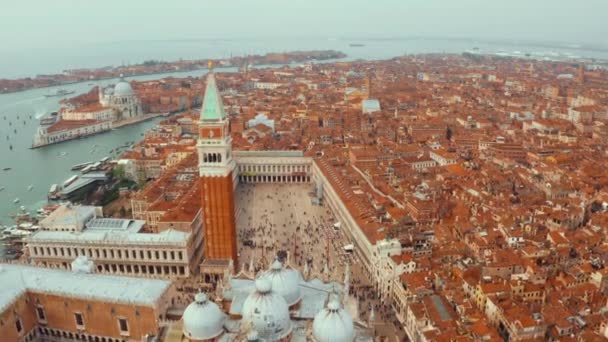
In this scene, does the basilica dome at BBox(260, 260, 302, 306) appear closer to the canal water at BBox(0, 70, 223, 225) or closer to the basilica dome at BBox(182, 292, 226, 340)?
the basilica dome at BBox(182, 292, 226, 340)

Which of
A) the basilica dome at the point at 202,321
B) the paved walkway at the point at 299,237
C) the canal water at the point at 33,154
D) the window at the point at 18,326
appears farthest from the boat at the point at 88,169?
the basilica dome at the point at 202,321

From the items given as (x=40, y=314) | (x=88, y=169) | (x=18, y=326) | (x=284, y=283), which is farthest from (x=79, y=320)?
(x=88, y=169)

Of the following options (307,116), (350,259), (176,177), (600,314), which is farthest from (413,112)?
(600,314)

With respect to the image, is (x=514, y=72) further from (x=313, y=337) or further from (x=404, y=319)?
(x=313, y=337)

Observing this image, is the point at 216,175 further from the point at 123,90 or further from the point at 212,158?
the point at 123,90

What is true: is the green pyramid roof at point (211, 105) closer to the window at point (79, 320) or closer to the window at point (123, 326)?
the window at point (123, 326)

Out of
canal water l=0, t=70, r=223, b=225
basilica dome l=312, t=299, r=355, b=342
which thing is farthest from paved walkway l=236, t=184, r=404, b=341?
canal water l=0, t=70, r=223, b=225
